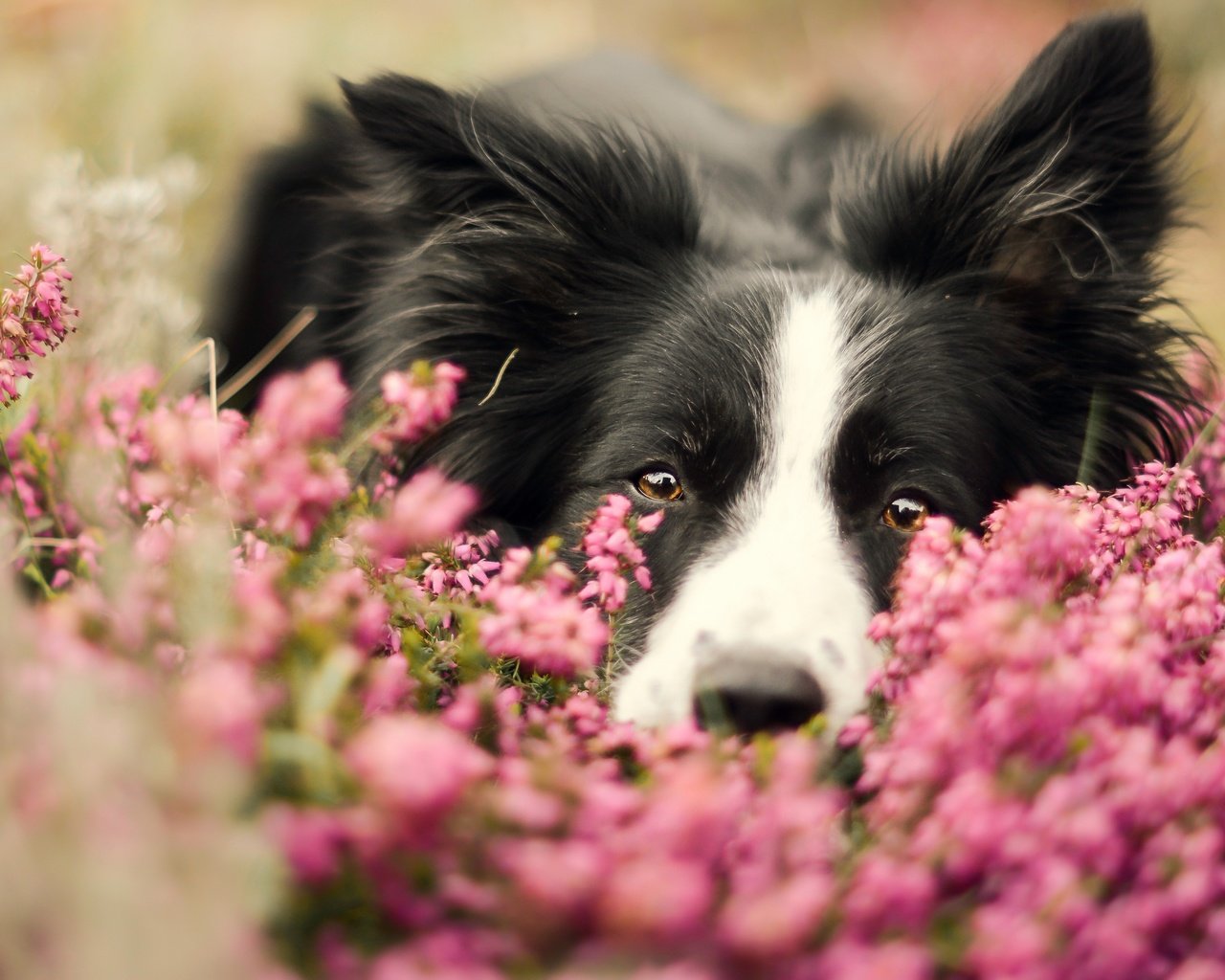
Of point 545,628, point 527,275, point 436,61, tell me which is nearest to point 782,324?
point 527,275

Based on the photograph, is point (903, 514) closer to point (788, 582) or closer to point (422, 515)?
point (788, 582)

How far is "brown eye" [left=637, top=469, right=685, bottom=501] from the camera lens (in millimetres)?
2229

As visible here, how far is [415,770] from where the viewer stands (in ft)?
2.59

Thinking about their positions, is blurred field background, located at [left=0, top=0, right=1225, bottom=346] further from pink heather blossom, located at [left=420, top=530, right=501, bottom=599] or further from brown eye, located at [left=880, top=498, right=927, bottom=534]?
pink heather blossom, located at [left=420, top=530, right=501, bottom=599]

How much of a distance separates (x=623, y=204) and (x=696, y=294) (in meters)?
0.27

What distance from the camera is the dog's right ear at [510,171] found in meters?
2.22

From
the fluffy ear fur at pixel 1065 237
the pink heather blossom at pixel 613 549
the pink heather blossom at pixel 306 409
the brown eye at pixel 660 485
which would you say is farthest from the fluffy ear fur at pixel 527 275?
the pink heather blossom at pixel 306 409

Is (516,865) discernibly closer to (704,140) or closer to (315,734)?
(315,734)

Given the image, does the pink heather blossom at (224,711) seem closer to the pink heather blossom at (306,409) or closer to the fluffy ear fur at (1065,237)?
the pink heather blossom at (306,409)

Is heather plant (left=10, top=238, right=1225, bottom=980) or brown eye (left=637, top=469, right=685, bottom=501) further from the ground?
brown eye (left=637, top=469, right=685, bottom=501)

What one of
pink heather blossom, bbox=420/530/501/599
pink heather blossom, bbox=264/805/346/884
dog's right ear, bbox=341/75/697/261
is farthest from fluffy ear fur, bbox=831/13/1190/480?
pink heather blossom, bbox=264/805/346/884

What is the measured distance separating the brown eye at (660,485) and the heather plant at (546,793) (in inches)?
33.1

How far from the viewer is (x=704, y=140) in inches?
146

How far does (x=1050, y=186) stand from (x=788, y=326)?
63 cm
